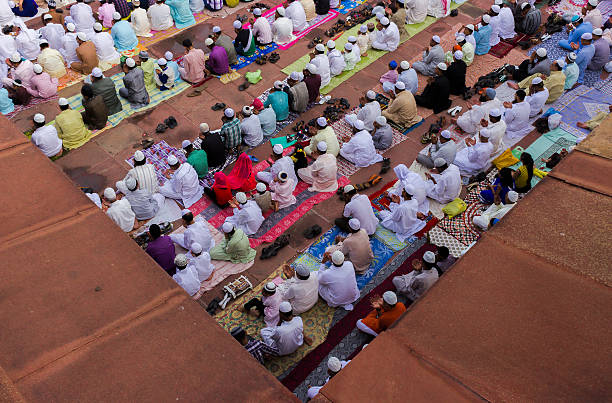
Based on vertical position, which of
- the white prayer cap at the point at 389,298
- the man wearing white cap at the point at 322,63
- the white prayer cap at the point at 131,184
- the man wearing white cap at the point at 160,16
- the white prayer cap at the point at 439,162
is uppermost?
the man wearing white cap at the point at 160,16

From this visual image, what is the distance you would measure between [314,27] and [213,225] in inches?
A: 249

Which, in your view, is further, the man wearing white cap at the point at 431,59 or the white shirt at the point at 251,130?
the man wearing white cap at the point at 431,59

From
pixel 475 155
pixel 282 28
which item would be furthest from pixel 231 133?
pixel 475 155

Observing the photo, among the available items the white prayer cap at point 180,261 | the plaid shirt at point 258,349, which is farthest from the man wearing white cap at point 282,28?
the plaid shirt at point 258,349

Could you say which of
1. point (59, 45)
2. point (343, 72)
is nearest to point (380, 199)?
point (343, 72)

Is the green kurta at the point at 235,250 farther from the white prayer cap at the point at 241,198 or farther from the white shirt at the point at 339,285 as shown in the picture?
the white shirt at the point at 339,285

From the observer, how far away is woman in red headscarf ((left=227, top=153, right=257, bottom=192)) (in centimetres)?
869

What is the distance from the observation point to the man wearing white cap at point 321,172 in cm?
868

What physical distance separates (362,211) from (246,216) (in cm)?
176

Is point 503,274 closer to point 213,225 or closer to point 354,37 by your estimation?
point 213,225

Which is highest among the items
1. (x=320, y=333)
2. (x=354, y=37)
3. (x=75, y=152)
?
(x=354, y=37)

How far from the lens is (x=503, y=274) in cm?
262

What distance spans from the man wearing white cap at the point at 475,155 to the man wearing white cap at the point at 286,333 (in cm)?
441

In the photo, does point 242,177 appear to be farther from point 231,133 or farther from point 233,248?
point 233,248
